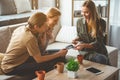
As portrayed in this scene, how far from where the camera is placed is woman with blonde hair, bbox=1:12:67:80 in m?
2.16

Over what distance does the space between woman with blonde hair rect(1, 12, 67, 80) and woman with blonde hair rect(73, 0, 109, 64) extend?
39 cm

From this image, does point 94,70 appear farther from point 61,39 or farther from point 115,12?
point 115,12

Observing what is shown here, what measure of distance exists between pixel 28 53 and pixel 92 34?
0.83 meters

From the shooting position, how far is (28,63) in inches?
90.7

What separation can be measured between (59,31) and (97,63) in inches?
58.6

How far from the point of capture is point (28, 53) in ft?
7.52

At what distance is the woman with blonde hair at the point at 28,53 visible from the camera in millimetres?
2160

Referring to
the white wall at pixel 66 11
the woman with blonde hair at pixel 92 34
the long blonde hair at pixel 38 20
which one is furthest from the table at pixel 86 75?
the white wall at pixel 66 11

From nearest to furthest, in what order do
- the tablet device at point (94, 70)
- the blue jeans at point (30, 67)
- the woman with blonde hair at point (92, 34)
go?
1. the tablet device at point (94, 70)
2. the blue jeans at point (30, 67)
3. the woman with blonde hair at point (92, 34)

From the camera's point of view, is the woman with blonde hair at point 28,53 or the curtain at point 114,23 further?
the curtain at point 114,23

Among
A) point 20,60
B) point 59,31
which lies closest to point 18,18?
point 59,31

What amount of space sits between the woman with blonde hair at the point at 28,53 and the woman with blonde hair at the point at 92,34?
1.29 ft

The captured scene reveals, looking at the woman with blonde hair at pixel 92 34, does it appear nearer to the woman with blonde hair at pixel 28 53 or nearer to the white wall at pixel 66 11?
the woman with blonde hair at pixel 28 53

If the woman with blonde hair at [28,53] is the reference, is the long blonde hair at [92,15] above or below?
above
